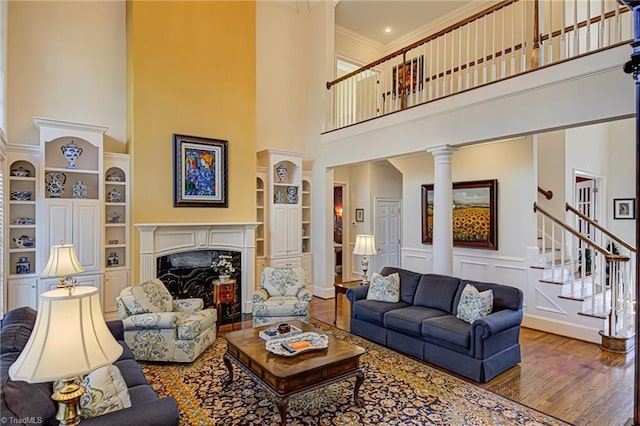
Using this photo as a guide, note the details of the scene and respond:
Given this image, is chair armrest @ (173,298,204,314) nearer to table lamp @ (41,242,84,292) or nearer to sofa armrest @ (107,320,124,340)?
sofa armrest @ (107,320,124,340)

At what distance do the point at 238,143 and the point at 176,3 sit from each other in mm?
2302

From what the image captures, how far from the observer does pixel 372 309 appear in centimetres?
455

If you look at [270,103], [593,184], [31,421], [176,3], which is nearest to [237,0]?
[176,3]

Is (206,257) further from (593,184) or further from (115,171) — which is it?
(593,184)

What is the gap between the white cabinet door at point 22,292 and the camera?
454 centimetres

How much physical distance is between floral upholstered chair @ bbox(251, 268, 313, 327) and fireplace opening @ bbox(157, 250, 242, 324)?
100 centimetres

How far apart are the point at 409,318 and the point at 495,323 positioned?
0.94 m

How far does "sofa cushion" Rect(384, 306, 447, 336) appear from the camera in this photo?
4.03 metres

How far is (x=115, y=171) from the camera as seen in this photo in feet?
17.7

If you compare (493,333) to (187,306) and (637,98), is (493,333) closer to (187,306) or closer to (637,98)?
(637,98)

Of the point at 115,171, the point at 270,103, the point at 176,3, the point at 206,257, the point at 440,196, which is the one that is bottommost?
the point at 206,257

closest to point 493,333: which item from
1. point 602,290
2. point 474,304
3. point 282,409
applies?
point 474,304

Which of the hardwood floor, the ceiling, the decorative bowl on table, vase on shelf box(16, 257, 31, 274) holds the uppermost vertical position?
the ceiling

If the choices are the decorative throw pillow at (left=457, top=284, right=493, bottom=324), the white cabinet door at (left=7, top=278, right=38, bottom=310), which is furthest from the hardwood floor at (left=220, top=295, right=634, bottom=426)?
the white cabinet door at (left=7, top=278, right=38, bottom=310)
